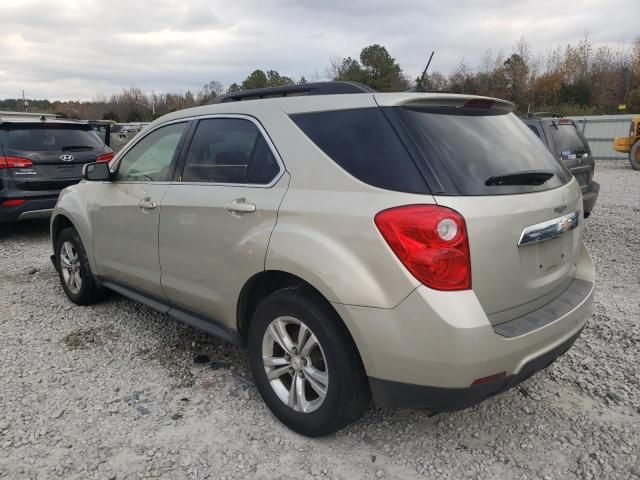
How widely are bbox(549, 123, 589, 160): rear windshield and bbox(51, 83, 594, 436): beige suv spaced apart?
4.68m

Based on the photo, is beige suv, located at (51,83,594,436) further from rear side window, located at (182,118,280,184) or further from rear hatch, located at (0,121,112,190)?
rear hatch, located at (0,121,112,190)

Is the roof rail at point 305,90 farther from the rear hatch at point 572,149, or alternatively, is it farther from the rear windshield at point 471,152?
the rear hatch at point 572,149

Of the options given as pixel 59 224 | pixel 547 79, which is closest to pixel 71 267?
pixel 59 224

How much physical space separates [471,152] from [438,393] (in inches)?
43.5

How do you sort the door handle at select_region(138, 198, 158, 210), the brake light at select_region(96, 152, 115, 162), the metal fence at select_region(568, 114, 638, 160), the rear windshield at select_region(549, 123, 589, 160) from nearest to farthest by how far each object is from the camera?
the door handle at select_region(138, 198, 158, 210)
the rear windshield at select_region(549, 123, 589, 160)
the brake light at select_region(96, 152, 115, 162)
the metal fence at select_region(568, 114, 638, 160)

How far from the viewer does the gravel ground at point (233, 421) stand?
2.45 metres

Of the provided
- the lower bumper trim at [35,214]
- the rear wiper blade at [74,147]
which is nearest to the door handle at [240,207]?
the lower bumper trim at [35,214]

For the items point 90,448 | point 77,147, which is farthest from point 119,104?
point 90,448

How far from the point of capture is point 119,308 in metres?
4.60

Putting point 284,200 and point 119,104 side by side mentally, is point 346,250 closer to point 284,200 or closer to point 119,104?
point 284,200

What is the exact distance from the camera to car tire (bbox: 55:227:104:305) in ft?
14.5

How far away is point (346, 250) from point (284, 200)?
494mm

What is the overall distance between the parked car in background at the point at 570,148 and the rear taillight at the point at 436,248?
215 inches

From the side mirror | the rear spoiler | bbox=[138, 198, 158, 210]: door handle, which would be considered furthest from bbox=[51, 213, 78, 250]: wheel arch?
the rear spoiler
